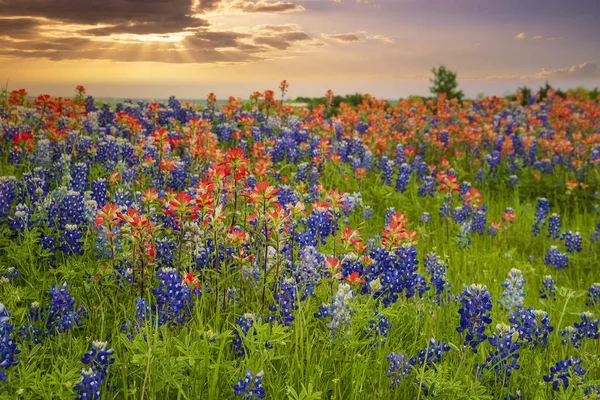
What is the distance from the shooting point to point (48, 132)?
7305mm

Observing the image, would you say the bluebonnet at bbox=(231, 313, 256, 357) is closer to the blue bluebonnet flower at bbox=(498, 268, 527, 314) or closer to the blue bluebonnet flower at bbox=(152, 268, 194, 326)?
the blue bluebonnet flower at bbox=(152, 268, 194, 326)

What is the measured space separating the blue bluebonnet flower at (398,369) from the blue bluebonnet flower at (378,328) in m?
0.22

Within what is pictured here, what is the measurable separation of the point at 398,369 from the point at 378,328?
33 cm

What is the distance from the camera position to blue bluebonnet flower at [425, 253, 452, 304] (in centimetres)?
446

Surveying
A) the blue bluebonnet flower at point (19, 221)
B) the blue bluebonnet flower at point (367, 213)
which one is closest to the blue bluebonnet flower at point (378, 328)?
the blue bluebonnet flower at point (19, 221)

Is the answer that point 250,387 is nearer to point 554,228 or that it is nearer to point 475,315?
point 475,315

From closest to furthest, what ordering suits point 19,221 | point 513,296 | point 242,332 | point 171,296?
1. point 242,332
2. point 171,296
3. point 513,296
4. point 19,221

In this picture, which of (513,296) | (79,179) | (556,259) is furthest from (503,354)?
(79,179)

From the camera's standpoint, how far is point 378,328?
11.8 ft

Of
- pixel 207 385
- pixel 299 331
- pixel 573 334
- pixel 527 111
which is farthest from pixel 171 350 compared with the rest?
pixel 527 111

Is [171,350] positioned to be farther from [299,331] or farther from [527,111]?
[527,111]

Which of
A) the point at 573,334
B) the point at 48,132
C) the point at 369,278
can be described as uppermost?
the point at 48,132

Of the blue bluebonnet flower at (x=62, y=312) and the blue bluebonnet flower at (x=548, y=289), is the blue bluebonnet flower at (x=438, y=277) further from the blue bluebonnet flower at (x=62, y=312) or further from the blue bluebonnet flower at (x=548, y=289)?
the blue bluebonnet flower at (x=62, y=312)

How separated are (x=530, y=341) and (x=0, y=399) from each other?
314cm
